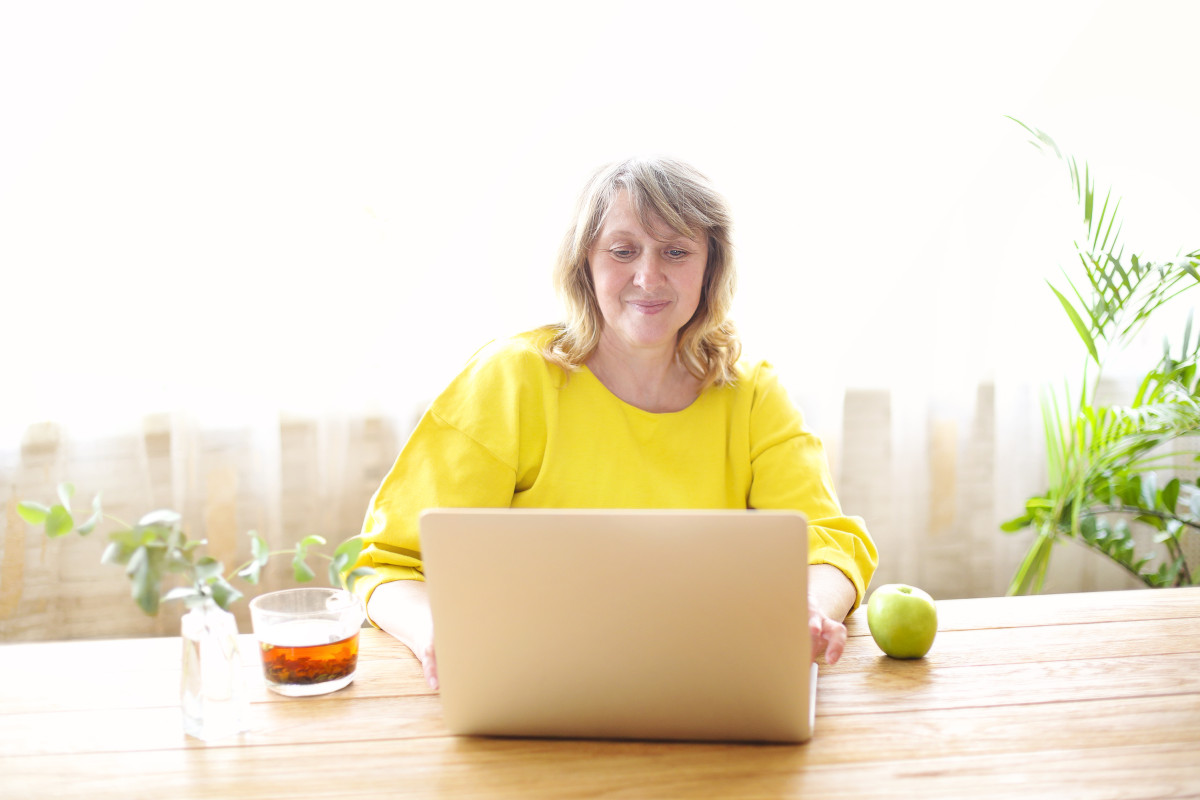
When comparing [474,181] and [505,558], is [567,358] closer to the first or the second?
[505,558]

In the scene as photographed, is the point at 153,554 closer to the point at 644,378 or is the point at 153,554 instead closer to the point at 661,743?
the point at 661,743

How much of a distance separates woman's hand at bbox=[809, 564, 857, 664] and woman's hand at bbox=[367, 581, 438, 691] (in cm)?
44

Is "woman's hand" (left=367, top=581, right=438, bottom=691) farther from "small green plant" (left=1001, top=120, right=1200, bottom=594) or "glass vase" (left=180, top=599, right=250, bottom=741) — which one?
"small green plant" (left=1001, top=120, right=1200, bottom=594)

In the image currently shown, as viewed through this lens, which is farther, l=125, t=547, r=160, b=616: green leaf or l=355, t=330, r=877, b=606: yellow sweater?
l=355, t=330, r=877, b=606: yellow sweater

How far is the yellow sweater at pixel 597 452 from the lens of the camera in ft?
4.97

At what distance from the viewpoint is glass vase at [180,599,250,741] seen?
101 centimetres

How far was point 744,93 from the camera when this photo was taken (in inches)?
103

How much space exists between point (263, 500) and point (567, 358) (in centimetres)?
109

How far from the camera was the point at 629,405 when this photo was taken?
1.65m

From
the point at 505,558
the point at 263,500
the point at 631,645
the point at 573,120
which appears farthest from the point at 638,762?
the point at 573,120

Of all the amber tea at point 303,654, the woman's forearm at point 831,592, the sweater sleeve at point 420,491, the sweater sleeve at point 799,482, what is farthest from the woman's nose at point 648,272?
the amber tea at point 303,654

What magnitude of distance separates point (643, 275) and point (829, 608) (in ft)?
1.93

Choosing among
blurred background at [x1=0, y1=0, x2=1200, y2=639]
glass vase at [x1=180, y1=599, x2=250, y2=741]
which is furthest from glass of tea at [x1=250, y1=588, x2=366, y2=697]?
blurred background at [x1=0, y1=0, x2=1200, y2=639]

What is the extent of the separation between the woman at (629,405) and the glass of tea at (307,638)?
347mm
